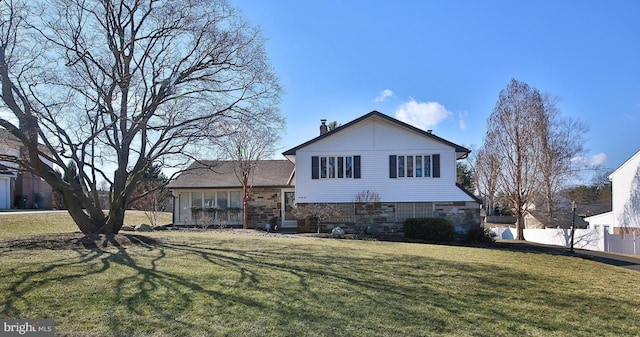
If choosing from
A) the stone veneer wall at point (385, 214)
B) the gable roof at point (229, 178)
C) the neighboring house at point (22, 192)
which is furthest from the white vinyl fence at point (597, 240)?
the neighboring house at point (22, 192)

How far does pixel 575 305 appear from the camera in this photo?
6809 millimetres

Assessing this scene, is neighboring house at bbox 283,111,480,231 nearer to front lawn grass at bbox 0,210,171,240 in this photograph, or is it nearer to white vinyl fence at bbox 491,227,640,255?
white vinyl fence at bbox 491,227,640,255

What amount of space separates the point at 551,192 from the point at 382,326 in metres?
30.0

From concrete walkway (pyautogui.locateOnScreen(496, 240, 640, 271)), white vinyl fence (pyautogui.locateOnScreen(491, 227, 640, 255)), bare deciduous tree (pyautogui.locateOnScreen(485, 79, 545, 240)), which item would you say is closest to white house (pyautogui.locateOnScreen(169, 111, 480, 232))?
concrete walkway (pyautogui.locateOnScreen(496, 240, 640, 271))

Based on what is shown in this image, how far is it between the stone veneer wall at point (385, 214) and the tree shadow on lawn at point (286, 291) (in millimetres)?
11465

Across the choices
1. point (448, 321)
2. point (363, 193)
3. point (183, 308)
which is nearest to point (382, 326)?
point (448, 321)

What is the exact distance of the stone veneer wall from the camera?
2141 cm

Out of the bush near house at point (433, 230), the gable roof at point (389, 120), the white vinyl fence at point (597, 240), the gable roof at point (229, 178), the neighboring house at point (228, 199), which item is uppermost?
the gable roof at point (389, 120)

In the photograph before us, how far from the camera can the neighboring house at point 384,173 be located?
69.9 ft

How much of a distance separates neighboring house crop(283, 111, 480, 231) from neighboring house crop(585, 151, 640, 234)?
1259 cm

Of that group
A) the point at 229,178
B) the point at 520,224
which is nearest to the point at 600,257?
the point at 520,224

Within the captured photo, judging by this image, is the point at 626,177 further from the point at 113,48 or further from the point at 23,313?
the point at 23,313

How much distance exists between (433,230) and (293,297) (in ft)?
46.4

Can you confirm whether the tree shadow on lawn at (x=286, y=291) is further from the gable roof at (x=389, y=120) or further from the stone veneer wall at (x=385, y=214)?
the gable roof at (x=389, y=120)
